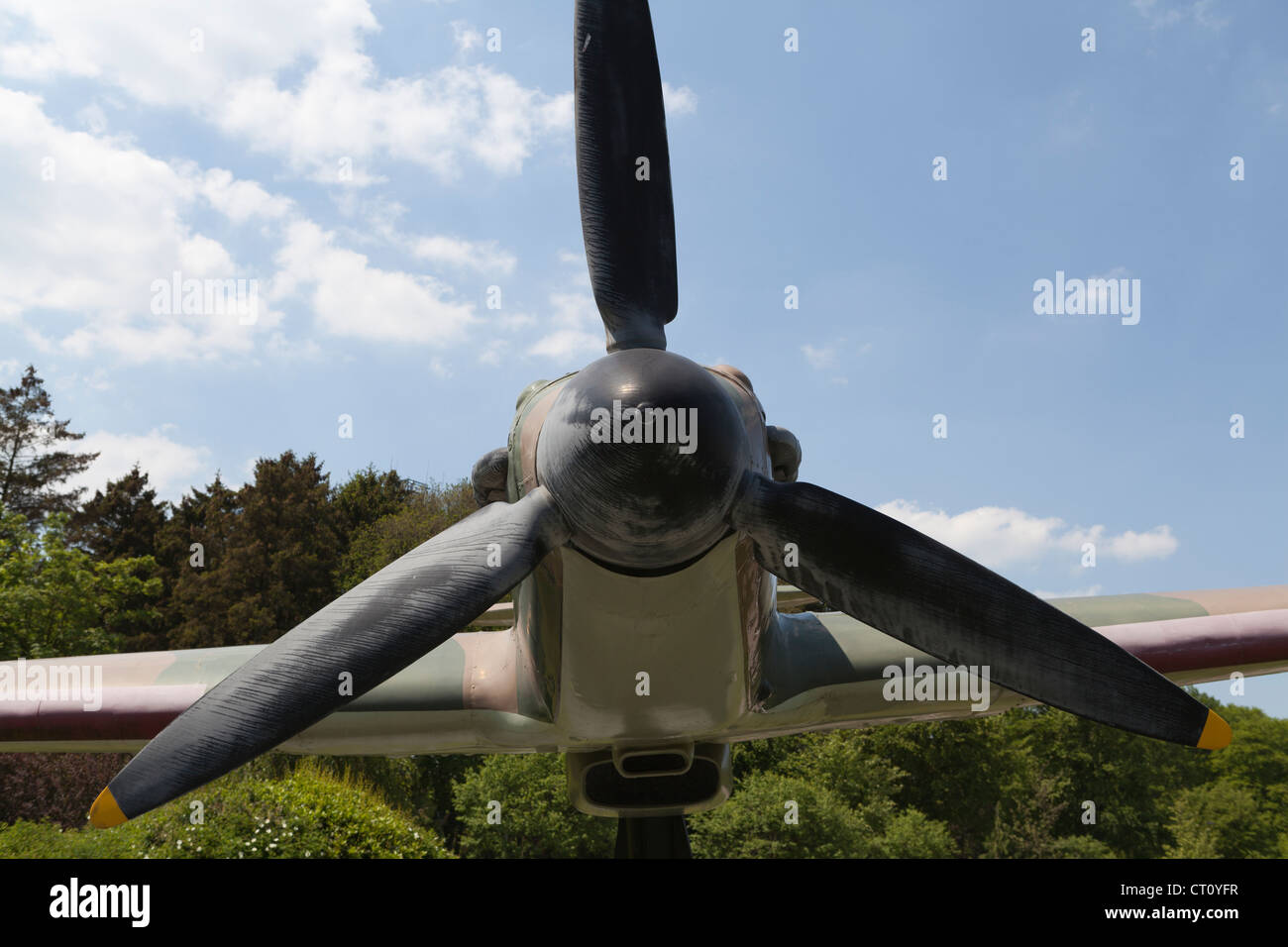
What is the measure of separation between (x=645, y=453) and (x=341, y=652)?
1.23 m

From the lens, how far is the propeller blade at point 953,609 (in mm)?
2963

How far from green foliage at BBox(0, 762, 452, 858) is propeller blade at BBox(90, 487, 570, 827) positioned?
30.9 ft

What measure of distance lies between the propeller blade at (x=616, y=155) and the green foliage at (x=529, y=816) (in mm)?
14041

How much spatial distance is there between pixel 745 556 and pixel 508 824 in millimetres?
14440

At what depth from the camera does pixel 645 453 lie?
271 centimetres

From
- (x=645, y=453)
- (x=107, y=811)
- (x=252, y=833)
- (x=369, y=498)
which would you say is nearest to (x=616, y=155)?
(x=645, y=453)

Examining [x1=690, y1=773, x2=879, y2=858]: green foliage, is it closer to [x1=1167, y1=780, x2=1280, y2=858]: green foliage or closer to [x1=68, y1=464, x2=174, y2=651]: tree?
[x1=1167, y1=780, x2=1280, y2=858]: green foliage

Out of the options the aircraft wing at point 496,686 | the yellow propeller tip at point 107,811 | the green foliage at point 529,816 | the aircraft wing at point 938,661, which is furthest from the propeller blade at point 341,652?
the green foliage at point 529,816

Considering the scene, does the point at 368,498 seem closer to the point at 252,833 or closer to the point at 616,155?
the point at 252,833

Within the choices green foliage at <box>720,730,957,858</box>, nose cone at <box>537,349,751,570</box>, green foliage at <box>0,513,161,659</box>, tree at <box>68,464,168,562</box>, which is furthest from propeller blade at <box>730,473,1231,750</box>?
tree at <box>68,464,168,562</box>

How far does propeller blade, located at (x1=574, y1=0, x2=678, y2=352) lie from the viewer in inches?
147
